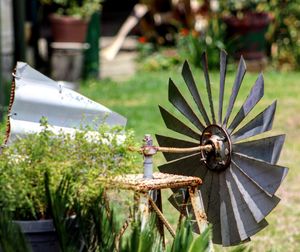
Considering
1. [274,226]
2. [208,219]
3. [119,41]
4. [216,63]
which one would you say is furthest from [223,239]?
[119,41]

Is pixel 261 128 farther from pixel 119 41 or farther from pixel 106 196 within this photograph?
pixel 119 41

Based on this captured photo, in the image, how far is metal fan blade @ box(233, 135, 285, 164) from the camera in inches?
161

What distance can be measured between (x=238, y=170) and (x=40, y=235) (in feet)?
3.32

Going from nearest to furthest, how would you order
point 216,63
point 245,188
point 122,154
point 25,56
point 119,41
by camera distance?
point 122,154 → point 245,188 → point 25,56 → point 216,63 → point 119,41

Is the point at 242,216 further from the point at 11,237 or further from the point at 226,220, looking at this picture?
the point at 11,237

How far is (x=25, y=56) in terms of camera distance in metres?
12.0

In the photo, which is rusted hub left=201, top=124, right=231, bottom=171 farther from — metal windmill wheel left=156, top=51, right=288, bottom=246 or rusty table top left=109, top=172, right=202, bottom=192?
rusty table top left=109, top=172, right=202, bottom=192

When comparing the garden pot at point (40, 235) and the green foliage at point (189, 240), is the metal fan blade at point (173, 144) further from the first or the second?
the garden pot at point (40, 235)

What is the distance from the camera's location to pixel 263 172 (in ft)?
13.3

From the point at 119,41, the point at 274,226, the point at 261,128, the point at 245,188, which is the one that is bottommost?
the point at 274,226

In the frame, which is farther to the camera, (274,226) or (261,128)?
(274,226)

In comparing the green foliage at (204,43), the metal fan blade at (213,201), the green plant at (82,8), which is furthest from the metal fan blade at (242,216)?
the green foliage at (204,43)

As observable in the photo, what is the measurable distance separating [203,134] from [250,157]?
1.05ft

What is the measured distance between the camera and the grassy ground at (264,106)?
256 inches
